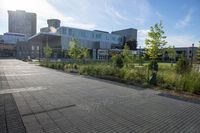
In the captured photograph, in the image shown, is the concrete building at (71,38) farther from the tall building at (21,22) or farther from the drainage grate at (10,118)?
the tall building at (21,22)

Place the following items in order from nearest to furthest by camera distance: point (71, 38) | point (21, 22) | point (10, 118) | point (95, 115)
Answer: point (10, 118) → point (95, 115) → point (71, 38) → point (21, 22)

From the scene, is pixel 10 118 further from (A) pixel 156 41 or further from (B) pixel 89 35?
(B) pixel 89 35

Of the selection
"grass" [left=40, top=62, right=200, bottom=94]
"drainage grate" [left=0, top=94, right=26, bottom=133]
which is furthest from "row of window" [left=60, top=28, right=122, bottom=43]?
"drainage grate" [left=0, top=94, right=26, bottom=133]

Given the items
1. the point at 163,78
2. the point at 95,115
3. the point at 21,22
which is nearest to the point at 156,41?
the point at 163,78

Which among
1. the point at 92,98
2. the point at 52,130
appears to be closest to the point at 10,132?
the point at 52,130

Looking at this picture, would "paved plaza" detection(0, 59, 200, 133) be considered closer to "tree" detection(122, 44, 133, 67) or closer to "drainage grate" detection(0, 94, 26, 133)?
"drainage grate" detection(0, 94, 26, 133)

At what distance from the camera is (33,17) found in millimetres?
171000

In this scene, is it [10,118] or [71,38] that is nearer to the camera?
[10,118]

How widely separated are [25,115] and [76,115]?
1.57 meters

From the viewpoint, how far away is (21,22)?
16388cm

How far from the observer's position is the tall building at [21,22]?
156 metres

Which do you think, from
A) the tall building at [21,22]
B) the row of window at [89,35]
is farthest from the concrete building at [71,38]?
the tall building at [21,22]

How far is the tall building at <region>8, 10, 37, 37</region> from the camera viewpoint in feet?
513

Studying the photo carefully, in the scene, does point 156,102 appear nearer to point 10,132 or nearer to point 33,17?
point 10,132
